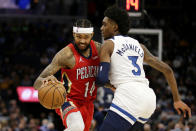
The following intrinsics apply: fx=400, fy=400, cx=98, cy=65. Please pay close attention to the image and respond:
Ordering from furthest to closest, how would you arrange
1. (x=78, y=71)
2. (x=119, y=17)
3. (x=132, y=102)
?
1. (x=78, y=71)
2. (x=119, y=17)
3. (x=132, y=102)

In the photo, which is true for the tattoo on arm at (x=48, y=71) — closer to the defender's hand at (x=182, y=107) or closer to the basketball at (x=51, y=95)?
the basketball at (x=51, y=95)

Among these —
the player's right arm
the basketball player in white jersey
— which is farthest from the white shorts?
the player's right arm

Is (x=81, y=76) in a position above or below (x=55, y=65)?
below

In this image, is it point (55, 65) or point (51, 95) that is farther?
point (55, 65)

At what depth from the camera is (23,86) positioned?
1608cm

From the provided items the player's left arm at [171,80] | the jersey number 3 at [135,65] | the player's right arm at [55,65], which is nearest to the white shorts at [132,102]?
the jersey number 3 at [135,65]

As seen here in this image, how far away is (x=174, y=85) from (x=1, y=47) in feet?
50.0

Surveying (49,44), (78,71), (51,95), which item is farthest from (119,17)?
(49,44)

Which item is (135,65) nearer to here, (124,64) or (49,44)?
(124,64)

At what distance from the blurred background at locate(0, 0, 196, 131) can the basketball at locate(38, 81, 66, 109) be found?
25.6ft

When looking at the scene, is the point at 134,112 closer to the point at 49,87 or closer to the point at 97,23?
the point at 49,87

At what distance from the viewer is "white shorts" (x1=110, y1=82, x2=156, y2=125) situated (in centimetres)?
410

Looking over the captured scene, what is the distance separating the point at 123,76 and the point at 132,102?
0.31 meters

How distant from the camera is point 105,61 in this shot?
420cm
